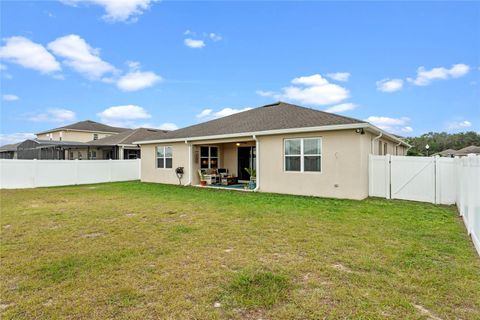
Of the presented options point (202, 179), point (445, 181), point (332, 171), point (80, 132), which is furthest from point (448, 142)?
point (80, 132)

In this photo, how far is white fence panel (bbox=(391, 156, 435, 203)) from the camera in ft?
29.3

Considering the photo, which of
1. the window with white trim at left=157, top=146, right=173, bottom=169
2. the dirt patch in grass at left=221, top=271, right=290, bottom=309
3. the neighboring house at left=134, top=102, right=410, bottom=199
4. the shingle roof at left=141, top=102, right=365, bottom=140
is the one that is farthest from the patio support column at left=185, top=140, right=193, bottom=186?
the dirt patch in grass at left=221, top=271, right=290, bottom=309

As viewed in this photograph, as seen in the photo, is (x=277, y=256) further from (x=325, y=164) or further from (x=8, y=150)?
(x=8, y=150)

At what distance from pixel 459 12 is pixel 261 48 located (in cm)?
990

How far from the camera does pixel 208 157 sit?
50.5 ft

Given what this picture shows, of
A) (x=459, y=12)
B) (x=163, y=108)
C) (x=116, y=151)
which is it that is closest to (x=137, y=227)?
(x=459, y=12)

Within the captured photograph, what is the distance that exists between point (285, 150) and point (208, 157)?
5635 millimetres

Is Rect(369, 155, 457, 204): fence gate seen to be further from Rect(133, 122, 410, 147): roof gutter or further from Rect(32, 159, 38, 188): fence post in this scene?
Rect(32, 159, 38, 188): fence post

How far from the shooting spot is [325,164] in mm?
Answer: 10008

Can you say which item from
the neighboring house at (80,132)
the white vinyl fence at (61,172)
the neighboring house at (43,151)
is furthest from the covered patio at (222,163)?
the neighboring house at (80,132)

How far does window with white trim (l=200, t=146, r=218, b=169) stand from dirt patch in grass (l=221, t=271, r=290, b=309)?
11776 mm

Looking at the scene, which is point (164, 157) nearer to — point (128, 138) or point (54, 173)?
point (54, 173)

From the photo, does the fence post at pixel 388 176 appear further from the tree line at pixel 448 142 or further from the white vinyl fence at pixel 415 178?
the tree line at pixel 448 142

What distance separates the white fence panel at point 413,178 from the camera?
29.3 ft
